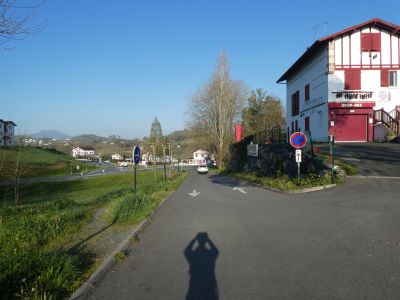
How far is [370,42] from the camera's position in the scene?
1161 inches

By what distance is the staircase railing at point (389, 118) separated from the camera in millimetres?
28283

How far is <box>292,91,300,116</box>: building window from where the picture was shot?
3944cm

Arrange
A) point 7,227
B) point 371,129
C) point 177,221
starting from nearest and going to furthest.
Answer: point 7,227, point 177,221, point 371,129

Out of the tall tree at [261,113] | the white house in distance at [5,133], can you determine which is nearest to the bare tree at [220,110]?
the tall tree at [261,113]

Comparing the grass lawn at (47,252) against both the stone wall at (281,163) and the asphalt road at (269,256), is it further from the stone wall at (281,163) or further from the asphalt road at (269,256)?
the stone wall at (281,163)

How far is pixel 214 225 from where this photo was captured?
375 inches

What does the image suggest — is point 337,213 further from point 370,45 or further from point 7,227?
point 370,45

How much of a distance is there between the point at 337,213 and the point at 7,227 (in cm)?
796

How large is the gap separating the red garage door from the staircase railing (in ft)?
3.05

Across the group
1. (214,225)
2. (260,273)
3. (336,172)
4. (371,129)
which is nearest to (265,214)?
(214,225)

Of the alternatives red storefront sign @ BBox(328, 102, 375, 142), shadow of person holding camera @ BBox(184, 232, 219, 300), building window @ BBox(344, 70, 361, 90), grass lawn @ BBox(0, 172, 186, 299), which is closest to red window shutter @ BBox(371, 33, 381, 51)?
building window @ BBox(344, 70, 361, 90)

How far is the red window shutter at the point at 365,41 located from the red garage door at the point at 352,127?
5.34 m

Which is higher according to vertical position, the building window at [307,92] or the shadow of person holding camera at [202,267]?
the building window at [307,92]

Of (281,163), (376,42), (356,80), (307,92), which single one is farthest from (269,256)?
(307,92)
